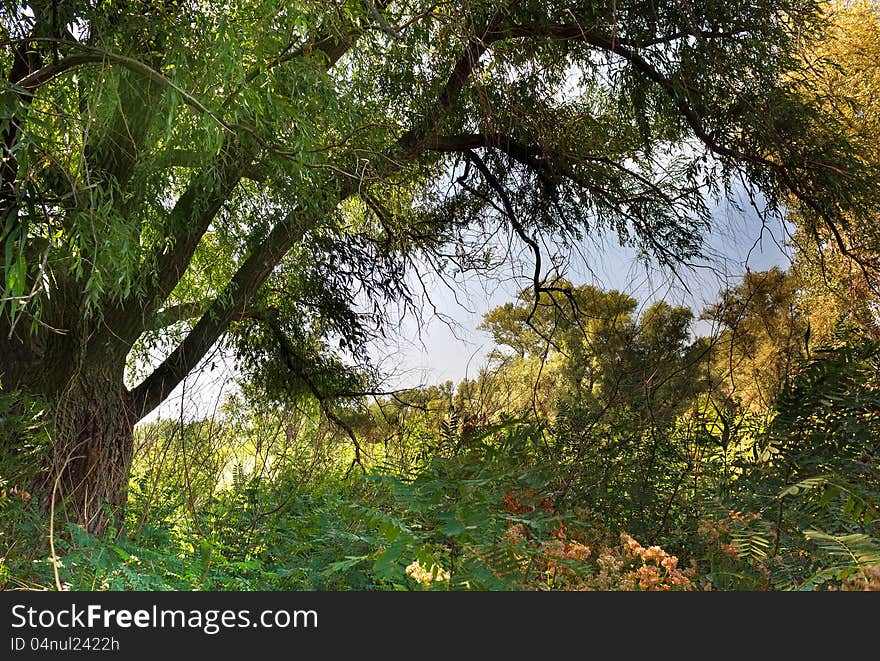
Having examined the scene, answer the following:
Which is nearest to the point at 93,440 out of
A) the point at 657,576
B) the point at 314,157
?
the point at 314,157

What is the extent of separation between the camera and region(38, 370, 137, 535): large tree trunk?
12.6 ft

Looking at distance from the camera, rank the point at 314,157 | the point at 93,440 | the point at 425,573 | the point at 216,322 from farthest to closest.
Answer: the point at 216,322, the point at 93,440, the point at 314,157, the point at 425,573

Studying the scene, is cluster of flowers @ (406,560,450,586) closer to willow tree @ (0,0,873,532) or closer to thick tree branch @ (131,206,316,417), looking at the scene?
willow tree @ (0,0,873,532)

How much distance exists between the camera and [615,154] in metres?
5.19

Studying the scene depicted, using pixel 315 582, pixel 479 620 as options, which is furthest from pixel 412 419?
pixel 479 620

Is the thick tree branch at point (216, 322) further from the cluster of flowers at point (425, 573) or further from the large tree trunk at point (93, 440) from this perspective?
the cluster of flowers at point (425, 573)

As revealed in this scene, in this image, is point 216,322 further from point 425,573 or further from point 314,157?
point 425,573

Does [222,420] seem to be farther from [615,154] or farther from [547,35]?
[615,154]

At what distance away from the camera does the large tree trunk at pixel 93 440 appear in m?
3.83

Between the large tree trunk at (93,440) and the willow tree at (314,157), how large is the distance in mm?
16

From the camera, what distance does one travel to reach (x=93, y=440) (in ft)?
13.4

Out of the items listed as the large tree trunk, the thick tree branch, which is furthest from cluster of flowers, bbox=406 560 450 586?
the thick tree branch

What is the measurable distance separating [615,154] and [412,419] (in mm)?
2378

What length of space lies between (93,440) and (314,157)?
2.16m
